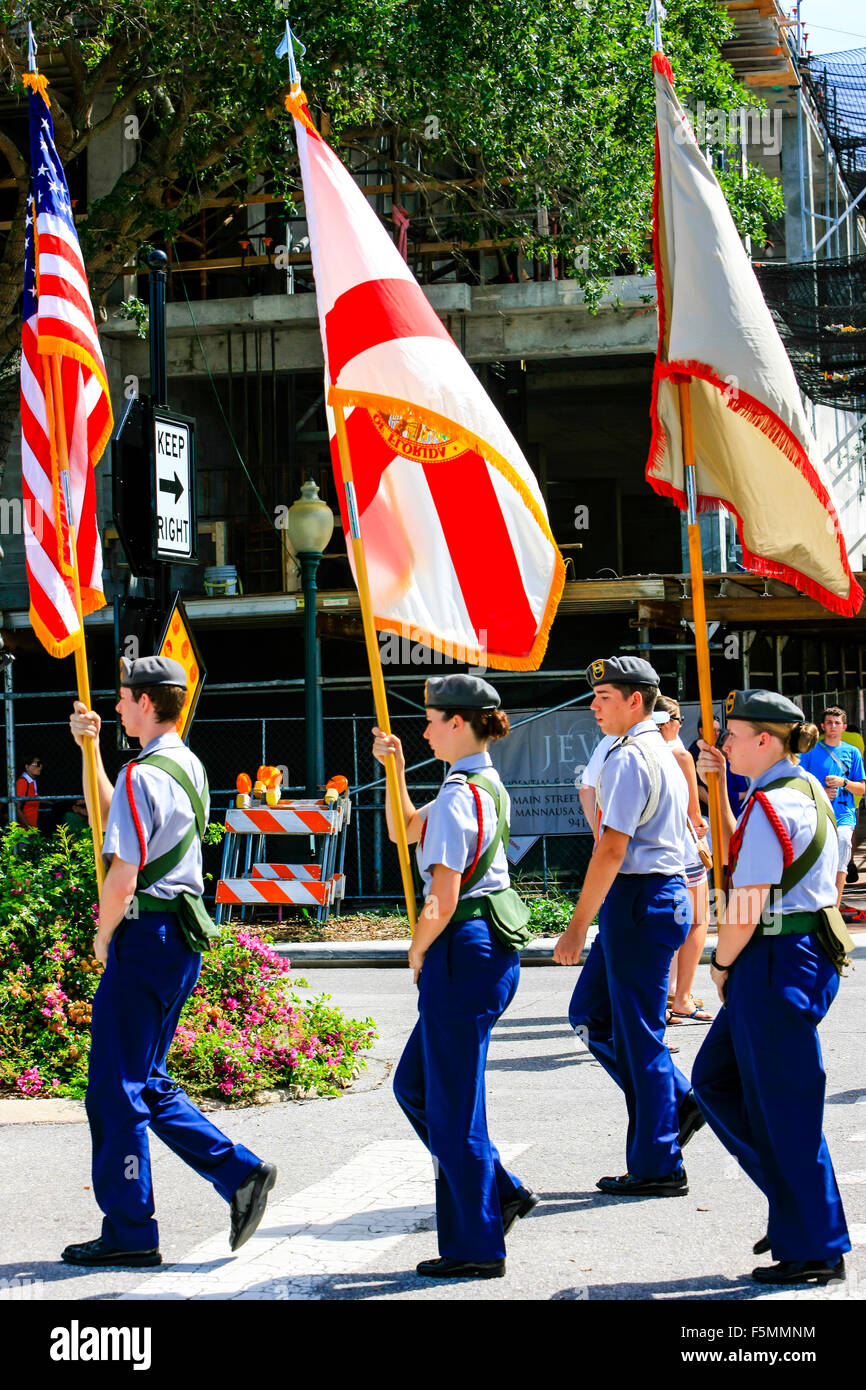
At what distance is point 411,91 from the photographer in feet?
52.2

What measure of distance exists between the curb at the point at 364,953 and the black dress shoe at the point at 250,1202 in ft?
28.4

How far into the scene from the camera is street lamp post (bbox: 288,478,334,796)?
51.2 ft

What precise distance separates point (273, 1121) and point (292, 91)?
4.69 metres

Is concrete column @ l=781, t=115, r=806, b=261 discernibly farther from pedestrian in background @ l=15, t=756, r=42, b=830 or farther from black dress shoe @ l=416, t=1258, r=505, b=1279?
black dress shoe @ l=416, t=1258, r=505, b=1279

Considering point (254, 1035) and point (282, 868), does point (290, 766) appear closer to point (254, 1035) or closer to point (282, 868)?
point (282, 868)

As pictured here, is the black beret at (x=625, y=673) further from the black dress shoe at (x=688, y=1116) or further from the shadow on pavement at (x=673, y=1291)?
the shadow on pavement at (x=673, y=1291)

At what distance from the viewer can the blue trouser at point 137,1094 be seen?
5043 mm

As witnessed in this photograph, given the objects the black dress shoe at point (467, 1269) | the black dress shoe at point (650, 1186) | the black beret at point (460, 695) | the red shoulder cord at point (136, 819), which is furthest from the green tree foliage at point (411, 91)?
the black dress shoe at point (467, 1269)

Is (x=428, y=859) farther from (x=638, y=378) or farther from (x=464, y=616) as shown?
(x=638, y=378)

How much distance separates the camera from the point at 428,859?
195 inches

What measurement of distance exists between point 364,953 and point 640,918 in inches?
342

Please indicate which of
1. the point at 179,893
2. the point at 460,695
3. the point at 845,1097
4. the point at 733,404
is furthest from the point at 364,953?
the point at 460,695

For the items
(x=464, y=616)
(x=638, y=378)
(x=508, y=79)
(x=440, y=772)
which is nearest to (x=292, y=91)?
(x=464, y=616)

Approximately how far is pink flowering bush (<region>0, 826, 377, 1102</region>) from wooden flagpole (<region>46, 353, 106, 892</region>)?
1.82 metres
